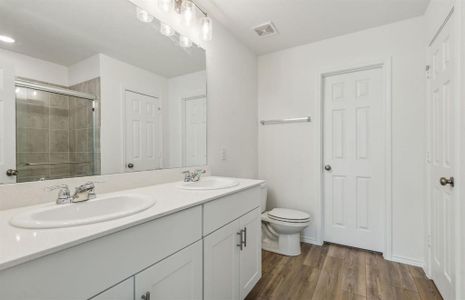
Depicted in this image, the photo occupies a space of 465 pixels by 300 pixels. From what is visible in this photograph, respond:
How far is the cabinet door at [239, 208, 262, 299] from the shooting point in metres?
1.45

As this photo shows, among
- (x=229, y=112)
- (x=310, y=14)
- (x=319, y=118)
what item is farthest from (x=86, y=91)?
(x=319, y=118)

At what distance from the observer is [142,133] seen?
4.80 feet

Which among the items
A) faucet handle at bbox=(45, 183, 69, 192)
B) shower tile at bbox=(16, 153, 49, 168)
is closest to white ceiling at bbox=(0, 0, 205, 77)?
shower tile at bbox=(16, 153, 49, 168)

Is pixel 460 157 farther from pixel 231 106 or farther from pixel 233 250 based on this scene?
pixel 231 106

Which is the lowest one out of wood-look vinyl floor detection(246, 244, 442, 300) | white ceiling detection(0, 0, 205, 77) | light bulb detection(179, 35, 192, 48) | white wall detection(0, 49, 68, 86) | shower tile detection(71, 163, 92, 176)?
wood-look vinyl floor detection(246, 244, 442, 300)

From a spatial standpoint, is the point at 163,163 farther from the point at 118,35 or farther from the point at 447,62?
the point at 447,62

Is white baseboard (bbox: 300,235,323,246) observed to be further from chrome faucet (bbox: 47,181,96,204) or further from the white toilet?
chrome faucet (bbox: 47,181,96,204)

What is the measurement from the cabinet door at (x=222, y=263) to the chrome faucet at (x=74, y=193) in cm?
60

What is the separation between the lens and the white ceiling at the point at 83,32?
99 centimetres

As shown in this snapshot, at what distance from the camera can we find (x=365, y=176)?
2287 mm

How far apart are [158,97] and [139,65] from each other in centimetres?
23

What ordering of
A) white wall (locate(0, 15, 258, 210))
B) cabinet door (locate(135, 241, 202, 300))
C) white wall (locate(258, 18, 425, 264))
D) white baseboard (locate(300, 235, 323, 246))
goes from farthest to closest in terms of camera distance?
white baseboard (locate(300, 235, 323, 246)), white wall (locate(258, 18, 425, 264)), white wall (locate(0, 15, 258, 210)), cabinet door (locate(135, 241, 202, 300))

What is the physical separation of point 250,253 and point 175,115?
1150 millimetres

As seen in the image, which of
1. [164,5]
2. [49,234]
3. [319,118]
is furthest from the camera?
[319,118]
